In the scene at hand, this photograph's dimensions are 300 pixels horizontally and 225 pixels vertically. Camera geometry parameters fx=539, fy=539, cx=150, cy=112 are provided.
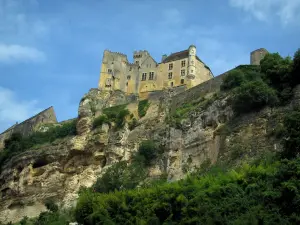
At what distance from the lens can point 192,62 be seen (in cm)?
5700

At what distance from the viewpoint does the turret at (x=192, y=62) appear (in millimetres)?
55938

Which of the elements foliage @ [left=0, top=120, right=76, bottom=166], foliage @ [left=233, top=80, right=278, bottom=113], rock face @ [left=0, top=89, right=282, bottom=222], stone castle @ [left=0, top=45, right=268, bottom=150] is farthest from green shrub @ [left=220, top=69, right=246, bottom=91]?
stone castle @ [left=0, top=45, right=268, bottom=150]

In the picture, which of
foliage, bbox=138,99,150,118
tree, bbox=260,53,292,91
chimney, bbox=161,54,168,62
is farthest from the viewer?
chimney, bbox=161,54,168,62

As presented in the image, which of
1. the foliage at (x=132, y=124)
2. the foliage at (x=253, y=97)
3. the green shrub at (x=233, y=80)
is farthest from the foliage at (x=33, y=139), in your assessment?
the foliage at (x=253, y=97)

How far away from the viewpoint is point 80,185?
1421 inches

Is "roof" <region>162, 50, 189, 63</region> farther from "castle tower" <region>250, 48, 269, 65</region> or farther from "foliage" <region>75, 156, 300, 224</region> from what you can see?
"foliage" <region>75, 156, 300, 224</region>

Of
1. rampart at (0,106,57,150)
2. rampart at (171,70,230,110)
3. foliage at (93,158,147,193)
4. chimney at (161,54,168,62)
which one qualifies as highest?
chimney at (161,54,168,62)

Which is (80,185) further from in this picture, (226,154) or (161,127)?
(226,154)

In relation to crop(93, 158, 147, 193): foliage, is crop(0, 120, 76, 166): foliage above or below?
above

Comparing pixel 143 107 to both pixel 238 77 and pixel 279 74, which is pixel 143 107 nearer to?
pixel 238 77

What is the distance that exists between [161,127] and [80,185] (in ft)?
22.1

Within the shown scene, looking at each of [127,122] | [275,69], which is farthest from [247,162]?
[127,122]

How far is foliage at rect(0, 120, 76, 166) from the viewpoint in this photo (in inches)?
1711

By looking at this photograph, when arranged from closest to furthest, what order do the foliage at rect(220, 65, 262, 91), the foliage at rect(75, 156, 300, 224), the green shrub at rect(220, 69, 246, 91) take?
1. the foliage at rect(75, 156, 300, 224)
2. the foliage at rect(220, 65, 262, 91)
3. the green shrub at rect(220, 69, 246, 91)
